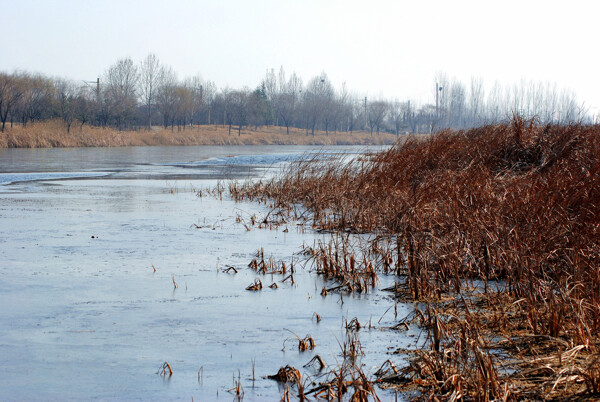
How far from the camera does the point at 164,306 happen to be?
17.8 feet

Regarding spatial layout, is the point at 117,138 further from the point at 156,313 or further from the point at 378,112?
the point at 378,112

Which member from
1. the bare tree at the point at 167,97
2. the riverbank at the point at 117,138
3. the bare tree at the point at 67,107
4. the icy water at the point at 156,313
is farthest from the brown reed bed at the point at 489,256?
the bare tree at the point at 167,97

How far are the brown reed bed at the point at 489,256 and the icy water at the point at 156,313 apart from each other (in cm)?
40

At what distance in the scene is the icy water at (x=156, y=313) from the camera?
149 inches

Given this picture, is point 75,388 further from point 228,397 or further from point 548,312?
point 548,312

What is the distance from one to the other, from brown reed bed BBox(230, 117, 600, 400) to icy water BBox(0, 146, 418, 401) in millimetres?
396

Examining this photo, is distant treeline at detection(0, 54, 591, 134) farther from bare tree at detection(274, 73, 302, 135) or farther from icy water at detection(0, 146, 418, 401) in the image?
icy water at detection(0, 146, 418, 401)

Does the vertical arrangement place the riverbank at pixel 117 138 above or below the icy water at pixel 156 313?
above

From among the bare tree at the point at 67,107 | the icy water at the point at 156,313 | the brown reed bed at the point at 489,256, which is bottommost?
the icy water at the point at 156,313

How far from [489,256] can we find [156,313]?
3.11m

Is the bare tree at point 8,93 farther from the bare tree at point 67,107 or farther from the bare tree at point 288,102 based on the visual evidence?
the bare tree at point 288,102

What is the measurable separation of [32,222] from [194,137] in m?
50.4

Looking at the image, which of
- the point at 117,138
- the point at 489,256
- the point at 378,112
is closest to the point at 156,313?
the point at 489,256

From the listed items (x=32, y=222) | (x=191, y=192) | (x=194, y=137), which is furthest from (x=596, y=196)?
(x=194, y=137)
